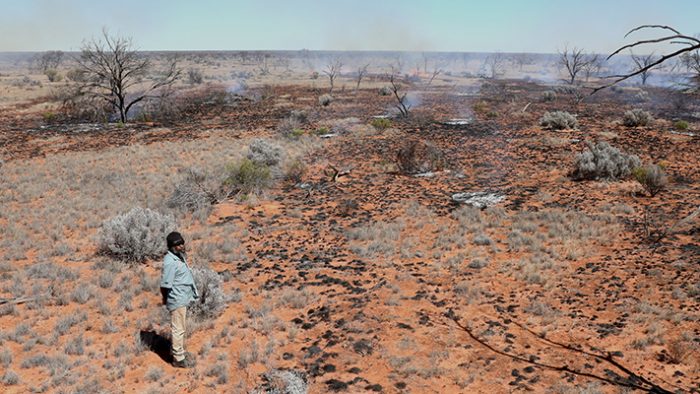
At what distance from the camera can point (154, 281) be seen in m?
8.22

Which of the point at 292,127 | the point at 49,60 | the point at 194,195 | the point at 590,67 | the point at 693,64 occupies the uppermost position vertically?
the point at 49,60

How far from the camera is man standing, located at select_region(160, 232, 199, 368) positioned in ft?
18.2

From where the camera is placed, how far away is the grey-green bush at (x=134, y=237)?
9281mm

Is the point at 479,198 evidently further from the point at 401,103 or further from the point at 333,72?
→ the point at 333,72

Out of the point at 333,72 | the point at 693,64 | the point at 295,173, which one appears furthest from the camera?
the point at 333,72

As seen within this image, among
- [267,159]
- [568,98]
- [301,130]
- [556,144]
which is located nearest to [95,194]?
[267,159]

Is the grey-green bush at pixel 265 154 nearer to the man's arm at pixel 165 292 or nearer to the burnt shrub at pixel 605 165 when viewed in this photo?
the burnt shrub at pixel 605 165

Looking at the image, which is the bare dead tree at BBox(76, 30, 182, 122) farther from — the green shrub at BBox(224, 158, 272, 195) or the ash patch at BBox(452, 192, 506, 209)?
the ash patch at BBox(452, 192, 506, 209)

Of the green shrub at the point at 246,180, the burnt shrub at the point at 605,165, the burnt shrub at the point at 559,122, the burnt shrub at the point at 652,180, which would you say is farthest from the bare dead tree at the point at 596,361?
the burnt shrub at the point at 559,122

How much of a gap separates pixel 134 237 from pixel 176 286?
4.28 m

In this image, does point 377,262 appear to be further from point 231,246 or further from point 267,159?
point 267,159

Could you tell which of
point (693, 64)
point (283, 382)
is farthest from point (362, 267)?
point (693, 64)

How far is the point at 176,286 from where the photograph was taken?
5.61 meters

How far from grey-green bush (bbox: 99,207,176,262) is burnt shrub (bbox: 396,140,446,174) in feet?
30.1
